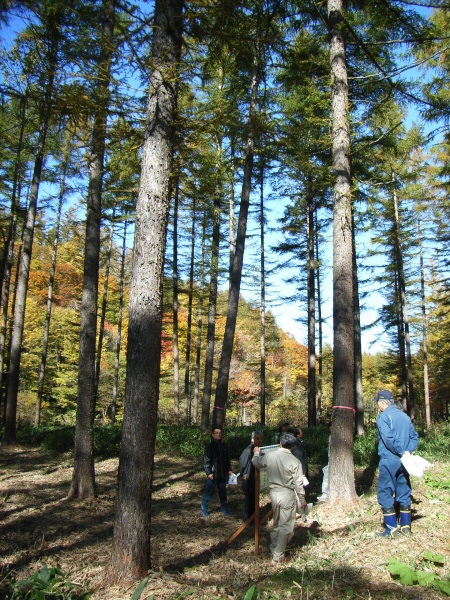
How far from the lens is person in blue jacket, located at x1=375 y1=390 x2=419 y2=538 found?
5.08m

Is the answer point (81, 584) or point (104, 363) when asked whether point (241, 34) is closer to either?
point (81, 584)

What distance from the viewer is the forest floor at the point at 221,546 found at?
148 inches

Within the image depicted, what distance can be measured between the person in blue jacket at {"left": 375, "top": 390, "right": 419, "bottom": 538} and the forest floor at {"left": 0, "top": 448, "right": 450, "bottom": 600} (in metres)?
0.21

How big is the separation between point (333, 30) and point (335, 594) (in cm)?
893

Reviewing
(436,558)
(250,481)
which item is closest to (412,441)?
(436,558)

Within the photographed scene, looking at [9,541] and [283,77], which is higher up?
[283,77]

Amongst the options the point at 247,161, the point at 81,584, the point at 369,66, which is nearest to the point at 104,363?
the point at 247,161

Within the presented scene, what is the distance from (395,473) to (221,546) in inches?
103

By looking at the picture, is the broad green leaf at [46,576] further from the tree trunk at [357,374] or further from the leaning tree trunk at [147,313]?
the tree trunk at [357,374]

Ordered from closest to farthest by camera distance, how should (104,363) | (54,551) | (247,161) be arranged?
(54,551)
(247,161)
(104,363)

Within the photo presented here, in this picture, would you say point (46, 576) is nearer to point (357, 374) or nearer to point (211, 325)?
point (211, 325)

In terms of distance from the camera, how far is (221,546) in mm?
5695

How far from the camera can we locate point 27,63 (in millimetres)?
4328

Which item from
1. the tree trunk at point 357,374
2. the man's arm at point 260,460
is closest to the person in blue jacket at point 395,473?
the man's arm at point 260,460
